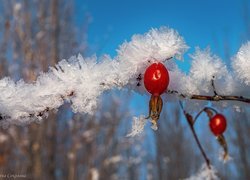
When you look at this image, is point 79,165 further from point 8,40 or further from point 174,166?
point 174,166

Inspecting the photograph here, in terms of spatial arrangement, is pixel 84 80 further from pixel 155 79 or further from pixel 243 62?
pixel 243 62

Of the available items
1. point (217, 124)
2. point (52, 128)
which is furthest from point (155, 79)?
point (52, 128)

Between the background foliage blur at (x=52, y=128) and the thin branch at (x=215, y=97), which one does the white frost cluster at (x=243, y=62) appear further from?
the background foliage blur at (x=52, y=128)

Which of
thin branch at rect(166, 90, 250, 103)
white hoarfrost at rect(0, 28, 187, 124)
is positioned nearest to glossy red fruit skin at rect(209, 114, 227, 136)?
thin branch at rect(166, 90, 250, 103)

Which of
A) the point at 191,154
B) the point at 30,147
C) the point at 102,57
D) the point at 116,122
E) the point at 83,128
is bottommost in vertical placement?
the point at 102,57

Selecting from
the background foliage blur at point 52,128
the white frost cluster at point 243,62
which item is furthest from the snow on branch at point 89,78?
the background foliage blur at point 52,128

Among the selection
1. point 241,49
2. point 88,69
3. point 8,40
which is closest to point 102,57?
point 88,69
